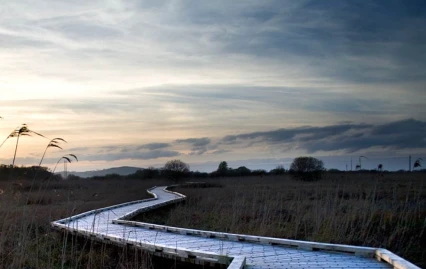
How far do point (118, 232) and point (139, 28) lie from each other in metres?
5.94

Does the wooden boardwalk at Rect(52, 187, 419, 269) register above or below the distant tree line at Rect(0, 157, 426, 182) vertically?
below

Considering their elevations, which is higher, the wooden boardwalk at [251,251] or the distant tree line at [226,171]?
the distant tree line at [226,171]

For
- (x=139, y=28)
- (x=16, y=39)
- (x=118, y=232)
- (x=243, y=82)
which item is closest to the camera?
(x=118, y=232)

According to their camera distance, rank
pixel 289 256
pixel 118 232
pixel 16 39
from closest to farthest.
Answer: pixel 289 256 → pixel 118 232 → pixel 16 39

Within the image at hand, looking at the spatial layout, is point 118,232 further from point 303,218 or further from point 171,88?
point 171,88

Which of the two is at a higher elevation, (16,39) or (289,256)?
(16,39)

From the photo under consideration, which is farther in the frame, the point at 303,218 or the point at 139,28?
the point at 139,28

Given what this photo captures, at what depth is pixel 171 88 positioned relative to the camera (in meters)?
14.8

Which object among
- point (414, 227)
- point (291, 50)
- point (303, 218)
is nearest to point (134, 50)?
point (291, 50)

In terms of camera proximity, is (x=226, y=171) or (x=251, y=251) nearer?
(x=251, y=251)

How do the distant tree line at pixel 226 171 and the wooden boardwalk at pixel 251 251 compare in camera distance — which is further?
the distant tree line at pixel 226 171

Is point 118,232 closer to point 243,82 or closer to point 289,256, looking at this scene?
point 289,256

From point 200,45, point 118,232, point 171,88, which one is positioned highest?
point 200,45

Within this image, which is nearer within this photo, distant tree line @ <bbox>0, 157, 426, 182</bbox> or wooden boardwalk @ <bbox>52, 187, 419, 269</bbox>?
wooden boardwalk @ <bbox>52, 187, 419, 269</bbox>
